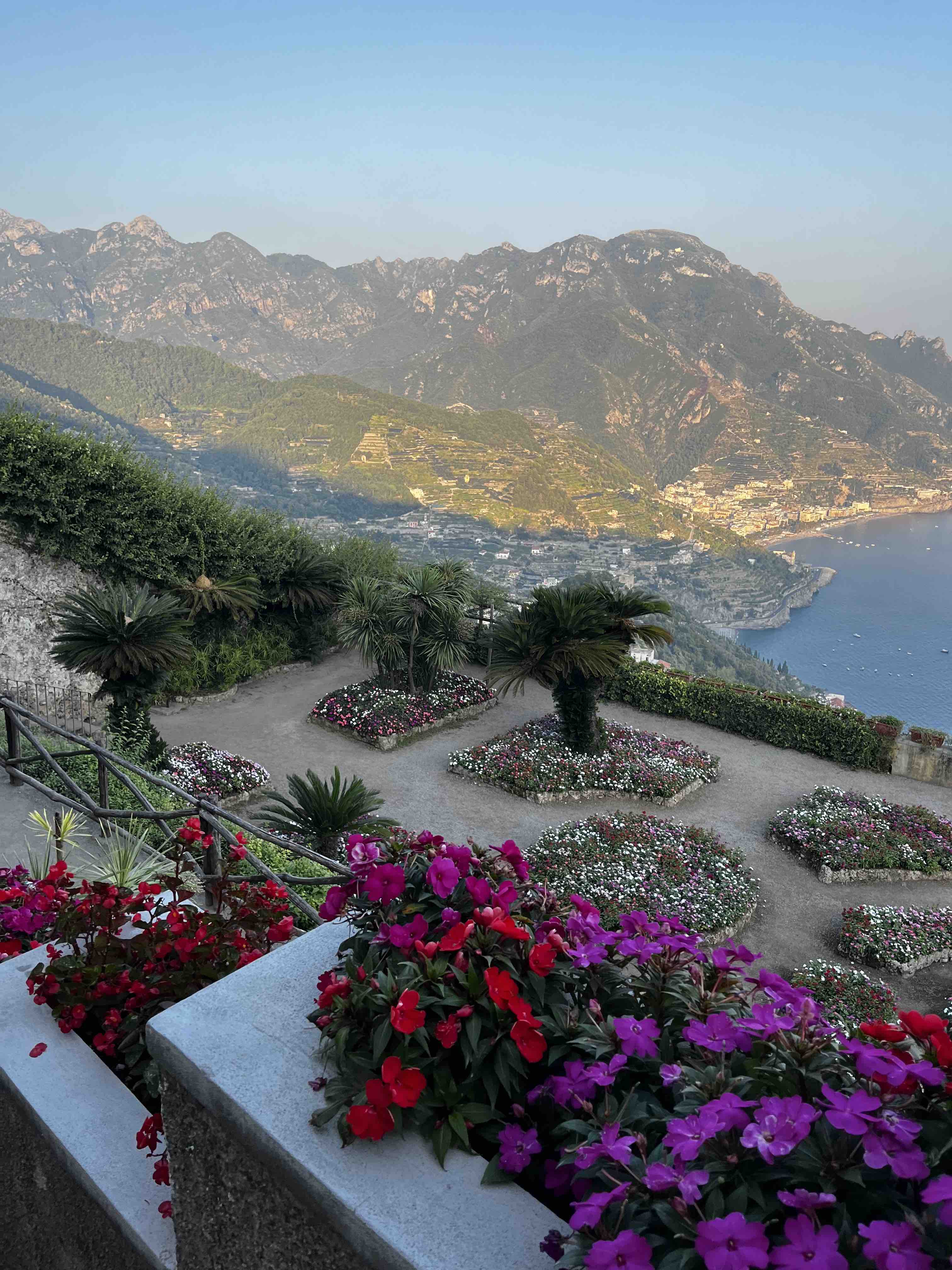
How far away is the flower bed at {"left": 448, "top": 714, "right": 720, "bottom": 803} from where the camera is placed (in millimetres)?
9594

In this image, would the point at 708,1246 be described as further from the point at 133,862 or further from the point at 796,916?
the point at 796,916

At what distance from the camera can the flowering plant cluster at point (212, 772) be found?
8.58 meters

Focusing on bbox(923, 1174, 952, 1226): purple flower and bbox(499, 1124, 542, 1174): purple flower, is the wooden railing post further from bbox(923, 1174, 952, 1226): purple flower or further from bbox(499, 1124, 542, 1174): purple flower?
bbox(923, 1174, 952, 1226): purple flower

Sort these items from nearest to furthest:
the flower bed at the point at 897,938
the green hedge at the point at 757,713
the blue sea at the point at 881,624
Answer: the flower bed at the point at 897,938 → the green hedge at the point at 757,713 → the blue sea at the point at 881,624

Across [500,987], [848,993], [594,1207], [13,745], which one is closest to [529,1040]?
[500,987]

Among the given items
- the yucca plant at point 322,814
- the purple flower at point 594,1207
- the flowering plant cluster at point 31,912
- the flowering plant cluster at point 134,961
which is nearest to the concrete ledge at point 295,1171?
the purple flower at point 594,1207

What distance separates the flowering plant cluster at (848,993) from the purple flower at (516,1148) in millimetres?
5390

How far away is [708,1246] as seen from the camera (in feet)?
2.80

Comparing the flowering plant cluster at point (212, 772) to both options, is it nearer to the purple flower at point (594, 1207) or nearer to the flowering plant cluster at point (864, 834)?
the flowering plant cluster at point (864, 834)

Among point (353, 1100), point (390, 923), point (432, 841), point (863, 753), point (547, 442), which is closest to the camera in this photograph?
point (353, 1100)

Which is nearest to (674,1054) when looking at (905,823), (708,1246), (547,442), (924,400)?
(708,1246)

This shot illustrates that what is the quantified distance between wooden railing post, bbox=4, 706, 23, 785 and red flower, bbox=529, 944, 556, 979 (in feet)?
14.7

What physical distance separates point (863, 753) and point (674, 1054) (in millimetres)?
10740

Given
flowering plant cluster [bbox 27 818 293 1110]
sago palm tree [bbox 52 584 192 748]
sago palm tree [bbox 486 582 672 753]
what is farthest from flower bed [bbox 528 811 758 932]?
flowering plant cluster [bbox 27 818 293 1110]
